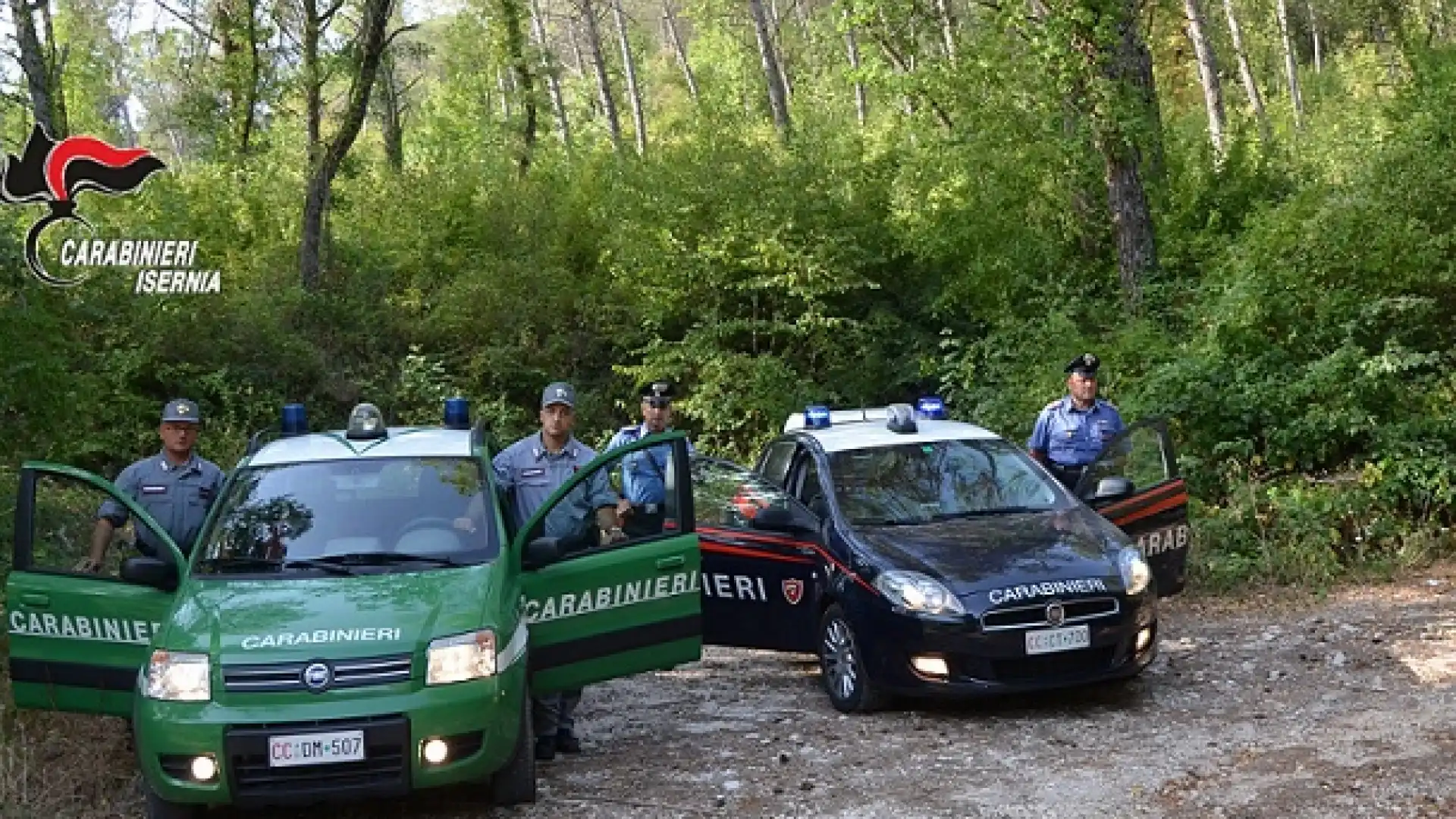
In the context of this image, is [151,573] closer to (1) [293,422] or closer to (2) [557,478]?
(1) [293,422]

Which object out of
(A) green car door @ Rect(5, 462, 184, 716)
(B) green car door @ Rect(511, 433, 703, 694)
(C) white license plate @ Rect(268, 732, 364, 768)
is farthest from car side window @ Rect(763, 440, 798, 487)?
(C) white license plate @ Rect(268, 732, 364, 768)

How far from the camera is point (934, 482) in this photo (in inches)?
338

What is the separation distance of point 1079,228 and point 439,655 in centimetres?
1268

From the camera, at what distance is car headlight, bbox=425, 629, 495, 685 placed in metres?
5.82

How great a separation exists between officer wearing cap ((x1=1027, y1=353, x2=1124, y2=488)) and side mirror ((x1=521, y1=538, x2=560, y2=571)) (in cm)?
443

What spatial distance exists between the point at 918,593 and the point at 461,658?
2513mm

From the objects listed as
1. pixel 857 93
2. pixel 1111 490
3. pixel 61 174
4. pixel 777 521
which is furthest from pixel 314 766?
pixel 857 93

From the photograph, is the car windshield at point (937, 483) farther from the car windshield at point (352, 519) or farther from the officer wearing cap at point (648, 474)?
the car windshield at point (352, 519)

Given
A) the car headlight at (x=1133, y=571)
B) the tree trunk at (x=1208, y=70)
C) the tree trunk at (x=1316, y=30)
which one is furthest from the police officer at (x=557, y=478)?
the tree trunk at (x=1316, y=30)

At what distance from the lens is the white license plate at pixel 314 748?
222 inches

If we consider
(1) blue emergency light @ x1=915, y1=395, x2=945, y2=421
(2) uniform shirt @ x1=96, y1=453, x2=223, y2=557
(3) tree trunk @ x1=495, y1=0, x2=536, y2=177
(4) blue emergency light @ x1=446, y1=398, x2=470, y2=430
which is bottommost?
(1) blue emergency light @ x1=915, y1=395, x2=945, y2=421

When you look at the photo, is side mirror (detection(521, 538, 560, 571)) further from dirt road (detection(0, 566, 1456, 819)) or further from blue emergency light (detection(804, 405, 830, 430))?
blue emergency light (detection(804, 405, 830, 430))

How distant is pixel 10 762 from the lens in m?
6.48

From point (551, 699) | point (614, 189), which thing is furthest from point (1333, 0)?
point (551, 699)
